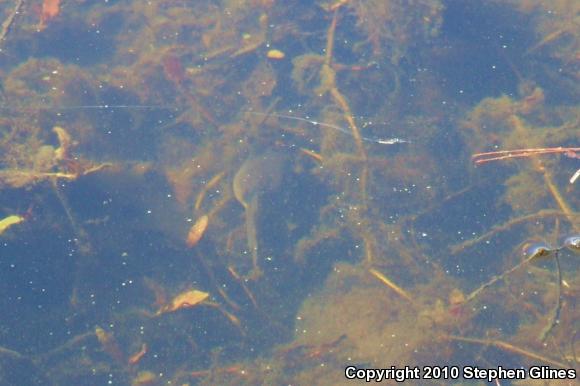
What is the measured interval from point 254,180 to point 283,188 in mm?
249

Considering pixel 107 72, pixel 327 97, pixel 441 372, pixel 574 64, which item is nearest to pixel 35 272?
pixel 107 72

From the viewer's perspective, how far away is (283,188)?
4152 mm

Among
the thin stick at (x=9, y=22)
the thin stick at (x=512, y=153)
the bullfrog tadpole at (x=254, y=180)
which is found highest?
the thin stick at (x=9, y=22)

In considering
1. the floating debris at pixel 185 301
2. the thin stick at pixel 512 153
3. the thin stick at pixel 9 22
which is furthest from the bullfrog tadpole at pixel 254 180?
the thin stick at pixel 9 22

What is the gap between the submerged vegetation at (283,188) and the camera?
11.6 ft

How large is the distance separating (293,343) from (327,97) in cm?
213

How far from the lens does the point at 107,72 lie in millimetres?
4637

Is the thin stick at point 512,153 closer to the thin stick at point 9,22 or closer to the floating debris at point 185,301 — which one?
the floating debris at point 185,301

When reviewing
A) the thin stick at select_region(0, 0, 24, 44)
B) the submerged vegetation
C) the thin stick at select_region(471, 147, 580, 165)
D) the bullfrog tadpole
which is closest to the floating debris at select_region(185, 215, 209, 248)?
the submerged vegetation

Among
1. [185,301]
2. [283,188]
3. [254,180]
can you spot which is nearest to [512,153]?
[283,188]

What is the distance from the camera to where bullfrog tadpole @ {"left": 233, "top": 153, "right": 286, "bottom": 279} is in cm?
404

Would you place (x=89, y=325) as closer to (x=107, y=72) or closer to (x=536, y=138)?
(x=107, y=72)

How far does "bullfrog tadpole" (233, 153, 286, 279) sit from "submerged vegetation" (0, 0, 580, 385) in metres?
0.01

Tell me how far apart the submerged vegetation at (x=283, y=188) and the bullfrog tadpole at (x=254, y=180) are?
0.04 ft
